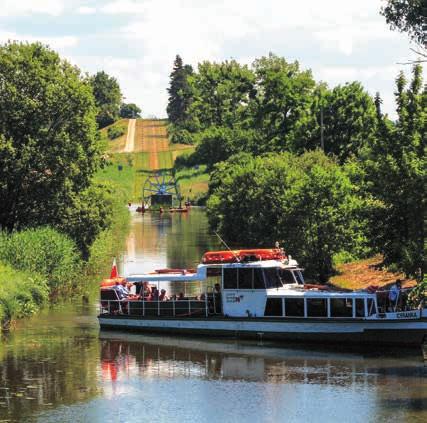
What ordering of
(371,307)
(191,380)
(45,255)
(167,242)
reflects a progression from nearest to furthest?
(191,380), (371,307), (45,255), (167,242)

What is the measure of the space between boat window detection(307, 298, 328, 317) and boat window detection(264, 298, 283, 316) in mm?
1486

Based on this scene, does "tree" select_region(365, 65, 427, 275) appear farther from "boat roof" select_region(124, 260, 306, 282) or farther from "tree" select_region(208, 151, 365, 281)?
"boat roof" select_region(124, 260, 306, 282)

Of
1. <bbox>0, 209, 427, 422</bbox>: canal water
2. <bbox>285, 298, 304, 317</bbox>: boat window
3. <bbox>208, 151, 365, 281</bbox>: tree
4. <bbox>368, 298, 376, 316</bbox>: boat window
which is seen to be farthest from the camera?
<bbox>208, 151, 365, 281</bbox>: tree

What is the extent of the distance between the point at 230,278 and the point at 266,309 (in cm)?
237

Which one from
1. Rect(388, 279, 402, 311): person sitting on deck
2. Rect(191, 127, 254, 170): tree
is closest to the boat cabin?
Rect(388, 279, 402, 311): person sitting on deck

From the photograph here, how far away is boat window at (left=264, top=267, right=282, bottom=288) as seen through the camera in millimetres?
44125

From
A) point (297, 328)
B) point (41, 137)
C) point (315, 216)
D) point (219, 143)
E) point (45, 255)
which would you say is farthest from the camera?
point (219, 143)

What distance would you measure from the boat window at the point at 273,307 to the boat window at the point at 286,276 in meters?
1.40

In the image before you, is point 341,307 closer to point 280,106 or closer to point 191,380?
point 191,380

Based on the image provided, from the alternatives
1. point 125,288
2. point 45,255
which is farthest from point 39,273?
point 125,288

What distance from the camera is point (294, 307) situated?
43500mm

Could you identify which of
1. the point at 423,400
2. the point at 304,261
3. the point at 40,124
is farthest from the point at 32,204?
the point at 423,400

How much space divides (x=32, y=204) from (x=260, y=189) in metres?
21.5

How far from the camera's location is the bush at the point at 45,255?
54125mm
